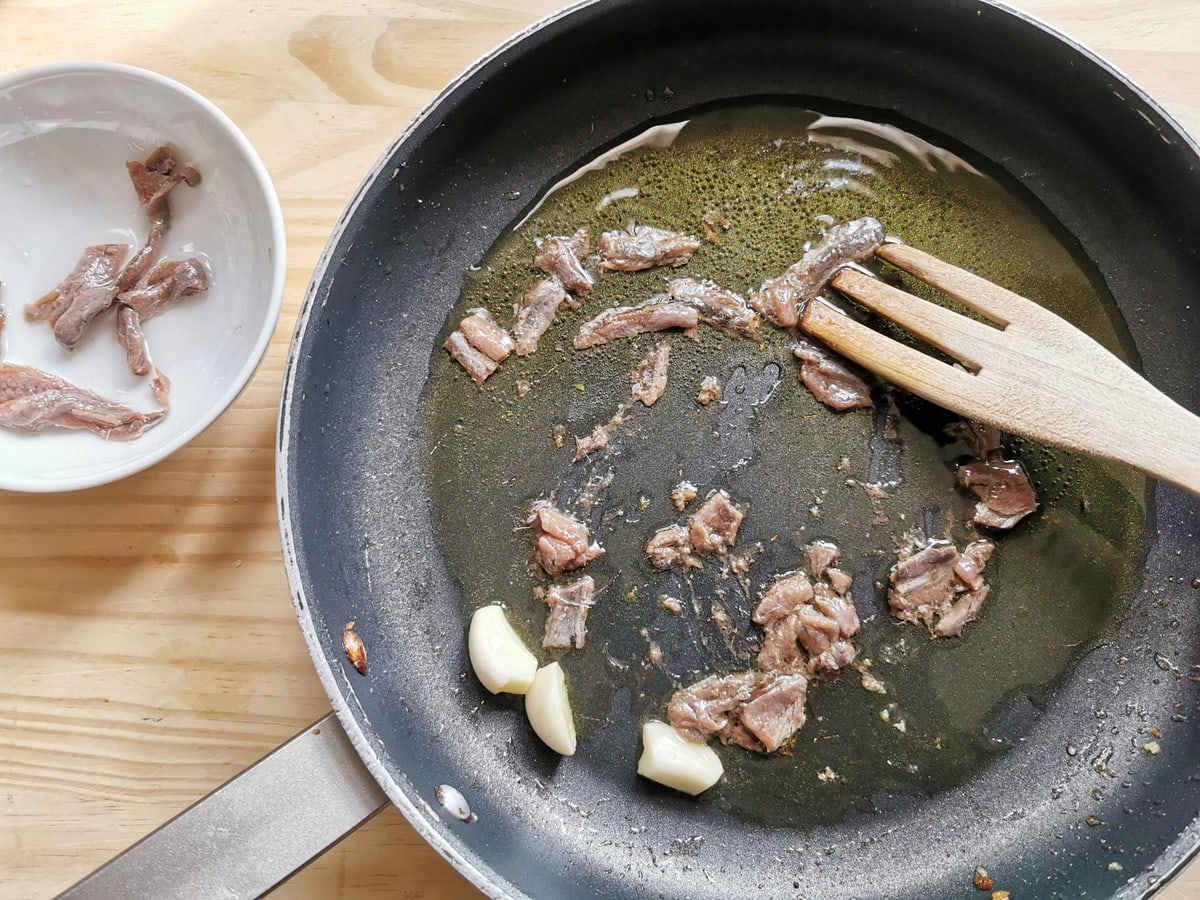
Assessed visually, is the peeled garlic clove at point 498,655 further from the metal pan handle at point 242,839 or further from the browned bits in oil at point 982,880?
the browned bits in oil at point 982,880

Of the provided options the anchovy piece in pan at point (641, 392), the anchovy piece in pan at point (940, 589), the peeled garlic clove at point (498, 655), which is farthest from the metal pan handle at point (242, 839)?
the anchovy piece in pan at point (940, 589)

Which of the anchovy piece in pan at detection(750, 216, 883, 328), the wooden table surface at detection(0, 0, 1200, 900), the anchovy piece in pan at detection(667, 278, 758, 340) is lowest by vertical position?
the wooden table surface at detection(0, 0, 1200, 900)

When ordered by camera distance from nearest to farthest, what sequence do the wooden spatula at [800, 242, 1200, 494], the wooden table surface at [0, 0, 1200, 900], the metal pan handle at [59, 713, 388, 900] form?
the metal pan handle at [59, 713, 388, 900] → the wooden spatula at [800, 242, 1200, 494] → the wooden table surface at [0, 0, 1200, 900]

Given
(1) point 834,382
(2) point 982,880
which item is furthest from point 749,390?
(2) point 982,880

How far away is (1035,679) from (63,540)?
5.76ft

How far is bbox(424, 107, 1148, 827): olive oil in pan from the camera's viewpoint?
1.39 m

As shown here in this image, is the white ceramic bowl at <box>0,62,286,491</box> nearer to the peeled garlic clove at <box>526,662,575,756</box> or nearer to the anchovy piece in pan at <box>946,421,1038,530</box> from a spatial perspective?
the peeled garlic clove at <box>526,662,575,756</box>

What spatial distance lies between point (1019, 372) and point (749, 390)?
44 centimetres

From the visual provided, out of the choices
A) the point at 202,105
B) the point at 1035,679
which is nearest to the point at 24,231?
the point at 202,105

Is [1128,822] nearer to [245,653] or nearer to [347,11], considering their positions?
[245,653]

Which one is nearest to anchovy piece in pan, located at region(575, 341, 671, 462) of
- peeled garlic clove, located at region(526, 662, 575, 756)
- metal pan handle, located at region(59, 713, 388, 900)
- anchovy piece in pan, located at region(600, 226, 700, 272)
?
anchovy piece in pan, located at region(600, 226, 700, 272)

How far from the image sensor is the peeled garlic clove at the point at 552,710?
1.34 m

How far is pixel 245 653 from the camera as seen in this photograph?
1.35 m

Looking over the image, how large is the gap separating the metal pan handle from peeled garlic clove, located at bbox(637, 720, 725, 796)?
462mm
